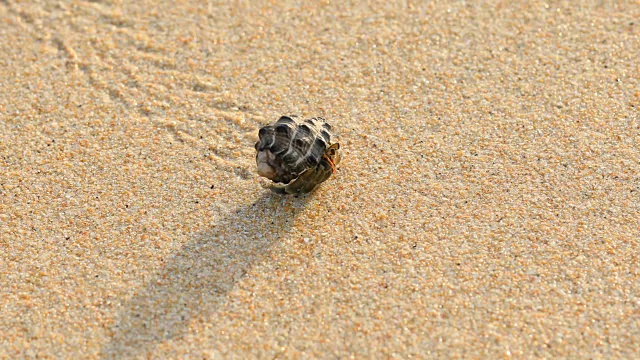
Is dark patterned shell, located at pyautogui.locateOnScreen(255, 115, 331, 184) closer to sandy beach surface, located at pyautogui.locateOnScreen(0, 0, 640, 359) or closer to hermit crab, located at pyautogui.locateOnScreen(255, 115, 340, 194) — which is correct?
hermit crab, located at pyautogui.locateOnScreen(255, 115, 340, 194)

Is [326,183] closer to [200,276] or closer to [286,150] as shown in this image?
[286,150]

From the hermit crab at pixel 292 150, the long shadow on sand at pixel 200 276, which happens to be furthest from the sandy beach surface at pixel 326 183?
the hermit crab at pixel 292 150

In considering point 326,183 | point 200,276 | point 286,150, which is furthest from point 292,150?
point 200,276

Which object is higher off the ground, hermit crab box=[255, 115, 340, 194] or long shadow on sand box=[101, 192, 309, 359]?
hermit crab box=[255, 115, 340, 194]

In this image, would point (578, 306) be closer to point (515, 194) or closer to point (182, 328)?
point (515, 194)

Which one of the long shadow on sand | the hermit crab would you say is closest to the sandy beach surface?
the long shadow on sand

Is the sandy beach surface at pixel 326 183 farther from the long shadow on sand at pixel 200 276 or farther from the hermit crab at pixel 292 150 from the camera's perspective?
the hermit crab at pixel 292 150
